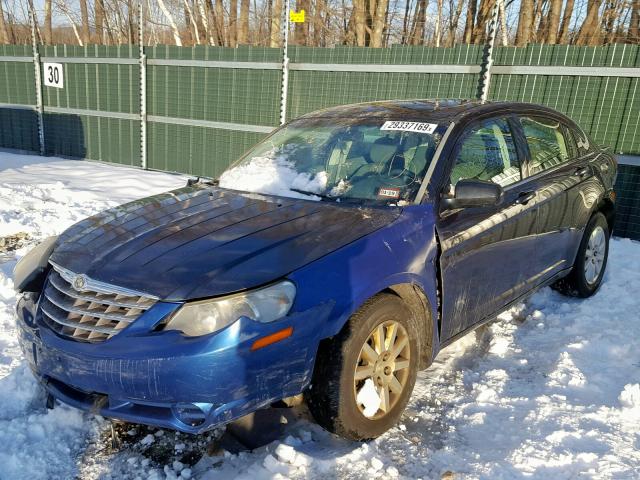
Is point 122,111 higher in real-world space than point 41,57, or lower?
lower

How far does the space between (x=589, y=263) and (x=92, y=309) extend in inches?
162

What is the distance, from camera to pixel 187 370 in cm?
219

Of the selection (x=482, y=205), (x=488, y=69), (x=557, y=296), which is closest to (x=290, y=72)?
(x=488, y=69)

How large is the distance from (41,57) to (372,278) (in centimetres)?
1291

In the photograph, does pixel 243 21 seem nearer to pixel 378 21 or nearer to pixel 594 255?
pixel 378 21

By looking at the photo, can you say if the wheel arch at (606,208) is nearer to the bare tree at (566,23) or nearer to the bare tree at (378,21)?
the bare tree at (378,21)

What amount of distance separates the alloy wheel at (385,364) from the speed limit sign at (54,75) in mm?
12038

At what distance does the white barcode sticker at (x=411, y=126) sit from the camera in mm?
3340

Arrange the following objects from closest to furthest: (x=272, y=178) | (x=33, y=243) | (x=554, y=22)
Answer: (x=272, y=178) → (x=33, y=243) → (x=554, y=22)

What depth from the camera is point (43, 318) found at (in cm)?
262

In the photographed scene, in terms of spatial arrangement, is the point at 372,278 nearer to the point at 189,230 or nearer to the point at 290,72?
the point at 189,230

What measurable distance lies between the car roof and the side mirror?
0.54 metres

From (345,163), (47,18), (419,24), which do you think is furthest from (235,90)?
(47,18)

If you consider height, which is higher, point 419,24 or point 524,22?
point 419,24
